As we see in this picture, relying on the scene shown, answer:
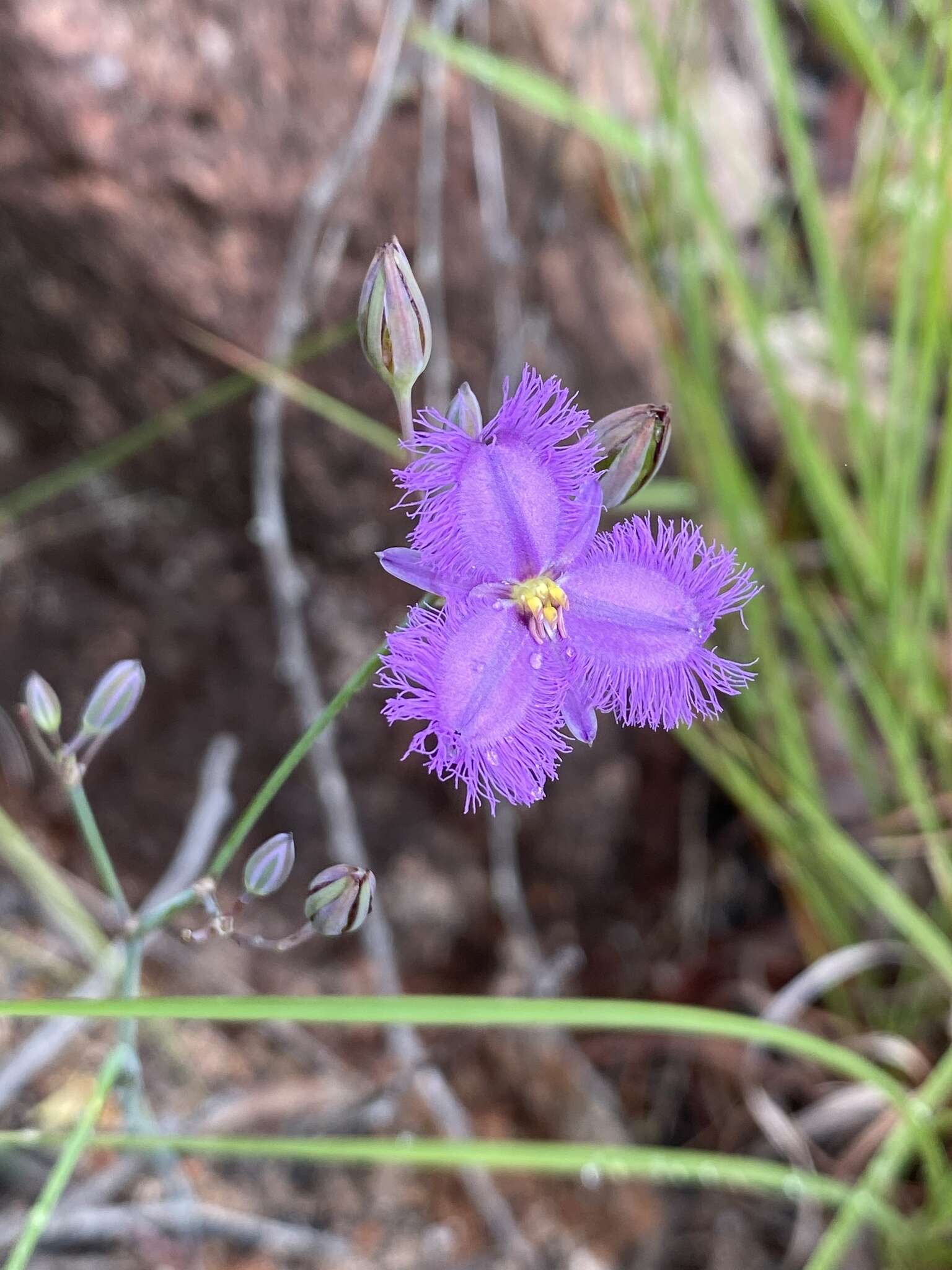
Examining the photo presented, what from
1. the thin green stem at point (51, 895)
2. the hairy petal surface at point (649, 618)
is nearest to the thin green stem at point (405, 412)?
the hairy petal surface at point (649, 618)

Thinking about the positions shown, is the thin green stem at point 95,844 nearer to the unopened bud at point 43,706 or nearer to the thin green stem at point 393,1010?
the unopened bud at point 43,706

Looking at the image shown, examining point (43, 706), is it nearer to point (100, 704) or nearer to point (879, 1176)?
point (100, 704)

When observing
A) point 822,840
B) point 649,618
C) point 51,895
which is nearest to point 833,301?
point 822,840

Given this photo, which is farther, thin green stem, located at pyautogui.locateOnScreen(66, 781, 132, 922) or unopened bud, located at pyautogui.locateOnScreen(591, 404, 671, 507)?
thin green stem, located at pyautogui.locateOnScreen(66, 781, 132, 922)

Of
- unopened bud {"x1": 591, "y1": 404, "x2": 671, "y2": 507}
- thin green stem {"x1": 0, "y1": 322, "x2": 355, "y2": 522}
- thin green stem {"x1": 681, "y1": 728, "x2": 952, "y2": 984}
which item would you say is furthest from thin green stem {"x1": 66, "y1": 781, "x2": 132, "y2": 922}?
thin green stem {"x1": 681, "y1": 728, "x2": 952, "y2": 984}

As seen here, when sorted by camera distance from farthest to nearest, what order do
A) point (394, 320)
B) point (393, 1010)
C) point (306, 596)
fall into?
point (306, 596)
point (394, 320)
point (393, 1010)

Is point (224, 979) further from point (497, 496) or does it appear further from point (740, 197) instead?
point (740, 197)

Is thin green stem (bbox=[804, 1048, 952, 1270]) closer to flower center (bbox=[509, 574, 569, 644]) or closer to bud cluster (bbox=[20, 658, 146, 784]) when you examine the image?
flower center (bbox=[509, 574, 569, 644])
